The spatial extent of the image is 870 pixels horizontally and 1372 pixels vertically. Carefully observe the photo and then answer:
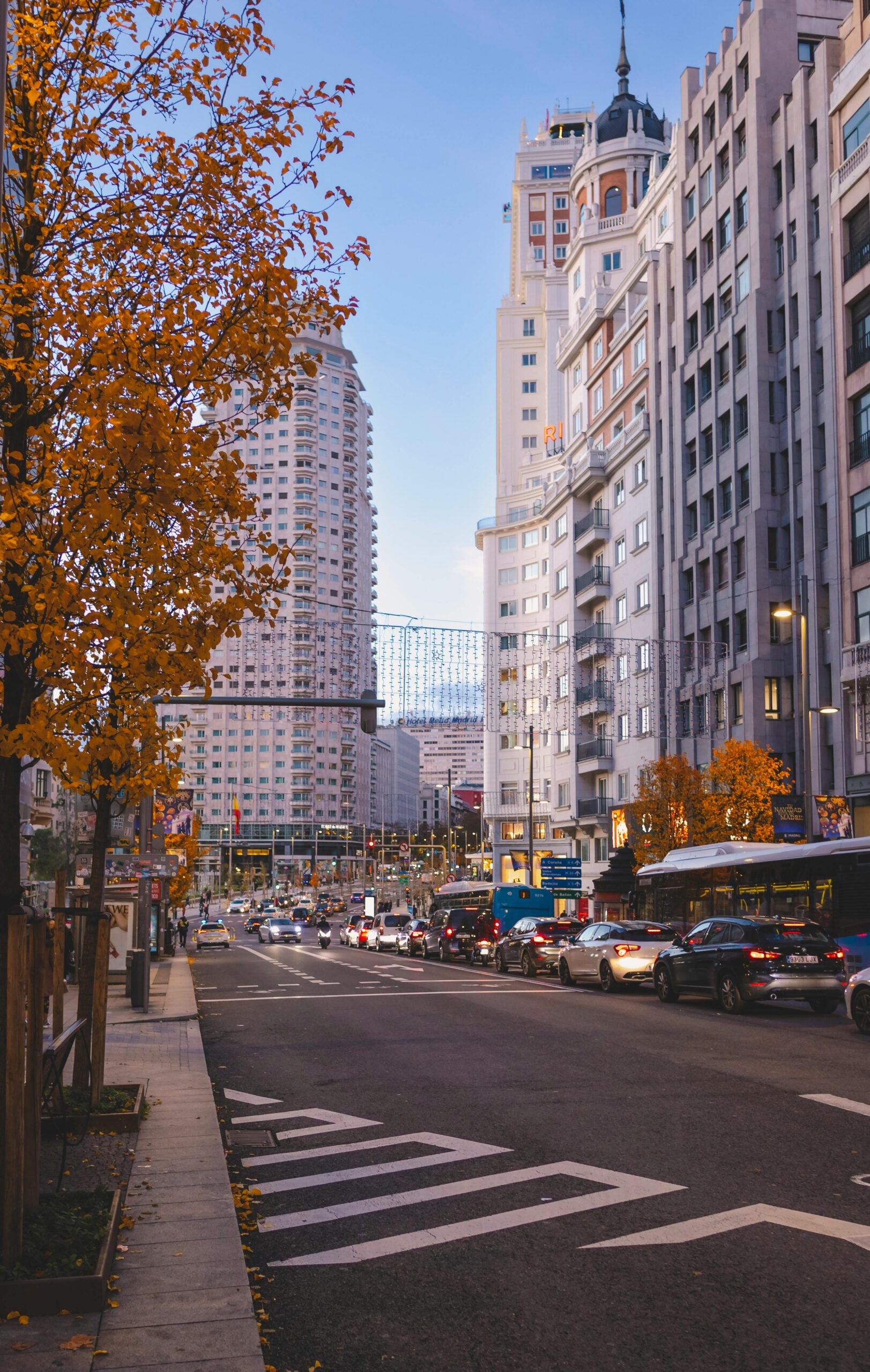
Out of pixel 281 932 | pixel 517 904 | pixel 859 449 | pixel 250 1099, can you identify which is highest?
pixel 859 449

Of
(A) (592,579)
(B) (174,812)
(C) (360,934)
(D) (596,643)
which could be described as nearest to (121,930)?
(B) (174,812)

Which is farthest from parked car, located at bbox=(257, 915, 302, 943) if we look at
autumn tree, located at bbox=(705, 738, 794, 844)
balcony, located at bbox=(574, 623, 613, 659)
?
autumn tree, located at bbox=(705, 738, 794, 844)

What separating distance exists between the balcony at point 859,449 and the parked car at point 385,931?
30.6m

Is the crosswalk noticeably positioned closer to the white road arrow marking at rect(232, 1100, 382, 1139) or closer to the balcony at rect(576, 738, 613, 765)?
the white road arrow marking at rect(232, 1100, 382, 1139)

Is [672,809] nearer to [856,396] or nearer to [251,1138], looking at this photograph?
[856,396]

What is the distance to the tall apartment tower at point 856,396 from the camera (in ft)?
129

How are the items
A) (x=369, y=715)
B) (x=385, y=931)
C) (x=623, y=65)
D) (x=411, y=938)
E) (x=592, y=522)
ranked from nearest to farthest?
(x=369, y=715) < (x=411, y=938) < (x=385, y=931) < (x=592, y=522) < (x=623, y=65)

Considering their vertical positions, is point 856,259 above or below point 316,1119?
above

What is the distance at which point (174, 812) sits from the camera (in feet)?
161

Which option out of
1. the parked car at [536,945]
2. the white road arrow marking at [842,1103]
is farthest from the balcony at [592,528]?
the white road arrow marking at [842,1103]

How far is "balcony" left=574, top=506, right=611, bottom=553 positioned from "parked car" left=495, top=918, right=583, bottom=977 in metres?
34.7

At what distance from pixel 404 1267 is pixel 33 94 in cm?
679

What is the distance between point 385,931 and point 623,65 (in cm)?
7350

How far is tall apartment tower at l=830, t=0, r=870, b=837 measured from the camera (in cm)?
3934
